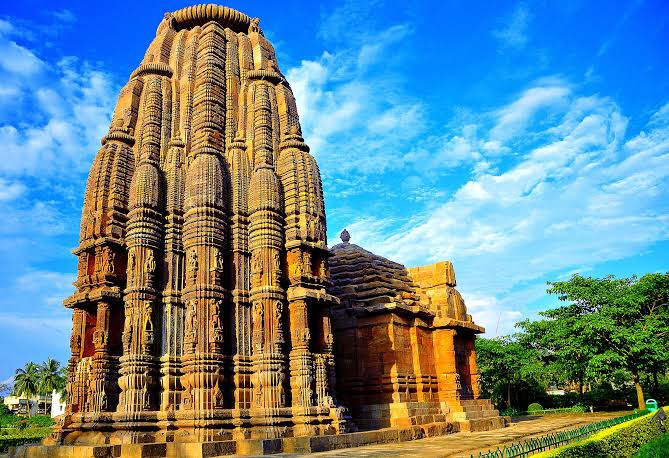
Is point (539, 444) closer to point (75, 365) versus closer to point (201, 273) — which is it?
point (201, 273)

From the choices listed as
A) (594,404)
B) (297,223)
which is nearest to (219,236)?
(297,223)

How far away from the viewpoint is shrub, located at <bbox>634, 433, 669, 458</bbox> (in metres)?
10.7

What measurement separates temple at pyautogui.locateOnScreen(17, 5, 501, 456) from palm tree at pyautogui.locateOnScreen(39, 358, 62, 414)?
197 feet

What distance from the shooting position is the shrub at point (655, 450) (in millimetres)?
10664

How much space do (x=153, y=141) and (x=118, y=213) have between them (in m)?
2.61

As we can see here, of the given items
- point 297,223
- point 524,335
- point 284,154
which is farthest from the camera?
point 524,335

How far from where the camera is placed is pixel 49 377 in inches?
2635

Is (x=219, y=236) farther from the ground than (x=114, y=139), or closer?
closer

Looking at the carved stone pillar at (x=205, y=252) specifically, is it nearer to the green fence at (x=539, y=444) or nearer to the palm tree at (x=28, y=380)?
the green fence at (x=539, y=444)

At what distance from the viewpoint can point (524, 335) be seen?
41.2m

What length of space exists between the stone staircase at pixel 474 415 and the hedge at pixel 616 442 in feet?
21.0

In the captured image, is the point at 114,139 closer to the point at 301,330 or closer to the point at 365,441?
the point at 301,330

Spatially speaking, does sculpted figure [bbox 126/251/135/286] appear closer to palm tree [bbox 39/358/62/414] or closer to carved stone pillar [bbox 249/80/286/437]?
carved stone pillar [bbox 249/80/286/437]

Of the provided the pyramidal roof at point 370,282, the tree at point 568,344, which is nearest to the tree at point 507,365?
the tree at point 568,344
